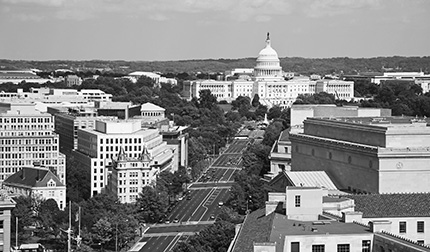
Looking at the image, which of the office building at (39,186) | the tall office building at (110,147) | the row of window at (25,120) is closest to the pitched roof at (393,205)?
the office building at (39,186)

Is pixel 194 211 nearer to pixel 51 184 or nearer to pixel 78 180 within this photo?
pixel 51 184

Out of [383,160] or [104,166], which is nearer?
[383,160]

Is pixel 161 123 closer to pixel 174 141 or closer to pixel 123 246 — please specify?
pixel 174 141

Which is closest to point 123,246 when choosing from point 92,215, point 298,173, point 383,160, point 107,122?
point 92,215

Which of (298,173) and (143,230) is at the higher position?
(298,173)

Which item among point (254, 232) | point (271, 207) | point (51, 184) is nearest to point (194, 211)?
point (51, 184)

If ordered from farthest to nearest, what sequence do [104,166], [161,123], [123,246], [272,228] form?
[161,123] → [104,166] → [123,246] → [272,228]

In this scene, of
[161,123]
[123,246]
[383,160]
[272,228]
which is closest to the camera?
[272,228]

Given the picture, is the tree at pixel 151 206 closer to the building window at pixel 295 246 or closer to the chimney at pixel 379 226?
the chimney at pixel 379 226

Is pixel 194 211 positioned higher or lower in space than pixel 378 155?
lower
